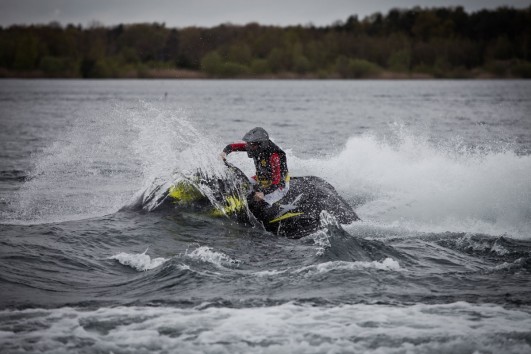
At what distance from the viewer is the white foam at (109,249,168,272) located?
10.0 metres

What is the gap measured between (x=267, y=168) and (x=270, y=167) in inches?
3.7

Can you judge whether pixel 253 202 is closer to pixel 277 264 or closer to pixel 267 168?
pixel 267 168

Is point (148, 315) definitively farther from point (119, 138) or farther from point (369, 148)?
point (119, 138)

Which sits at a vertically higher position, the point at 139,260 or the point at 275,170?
the point at 275,170

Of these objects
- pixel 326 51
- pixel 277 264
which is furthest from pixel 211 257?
pixel 326 51

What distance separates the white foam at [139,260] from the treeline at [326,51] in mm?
87231

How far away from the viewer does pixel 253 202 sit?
12633 mm

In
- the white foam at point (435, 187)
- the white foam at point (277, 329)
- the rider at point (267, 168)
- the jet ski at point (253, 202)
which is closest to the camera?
the white foam at point (277, 329)

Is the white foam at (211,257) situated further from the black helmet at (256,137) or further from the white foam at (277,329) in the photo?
the black helmet at (256,137)

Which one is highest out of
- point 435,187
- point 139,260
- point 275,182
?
point 275,182

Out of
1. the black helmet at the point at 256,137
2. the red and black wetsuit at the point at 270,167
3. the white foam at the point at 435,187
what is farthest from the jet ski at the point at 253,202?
the white foam at the point at 435,187

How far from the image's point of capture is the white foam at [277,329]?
7.18 meters

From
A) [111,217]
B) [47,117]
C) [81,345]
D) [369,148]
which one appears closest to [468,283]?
[81,345]

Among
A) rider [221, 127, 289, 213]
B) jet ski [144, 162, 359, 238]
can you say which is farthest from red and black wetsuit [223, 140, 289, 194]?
jet ski [144, 162, 359, 238]
